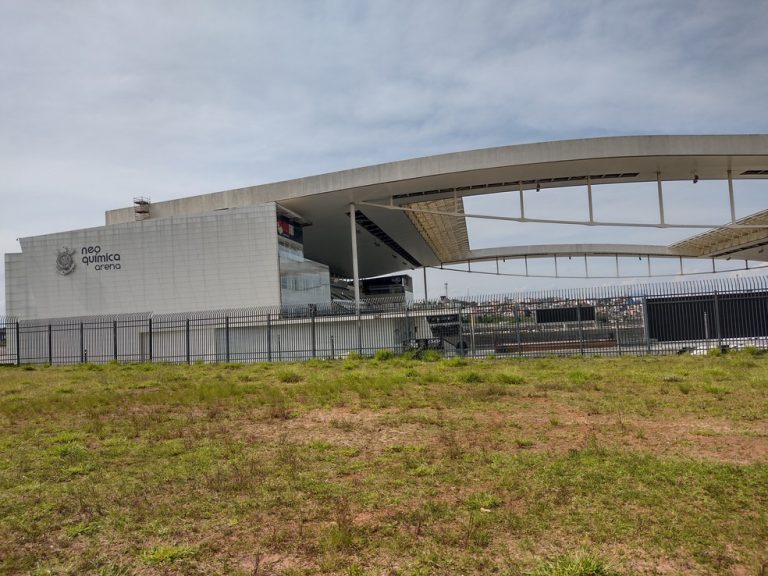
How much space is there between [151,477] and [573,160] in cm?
2413

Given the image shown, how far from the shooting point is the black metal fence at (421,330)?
22.8m

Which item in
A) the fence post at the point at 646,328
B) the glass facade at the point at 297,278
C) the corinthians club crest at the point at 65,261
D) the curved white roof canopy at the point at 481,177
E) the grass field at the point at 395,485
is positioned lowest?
the grass field at the point at 395,485

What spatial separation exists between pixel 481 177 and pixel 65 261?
926 inches

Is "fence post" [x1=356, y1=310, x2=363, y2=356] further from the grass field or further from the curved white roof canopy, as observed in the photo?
the grass field

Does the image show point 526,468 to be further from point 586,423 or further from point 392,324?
point 392,324

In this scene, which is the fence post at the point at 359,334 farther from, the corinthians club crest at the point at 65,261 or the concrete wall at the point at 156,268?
the corinthians club crest at the point at 65,261

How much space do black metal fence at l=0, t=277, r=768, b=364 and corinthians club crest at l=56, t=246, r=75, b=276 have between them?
9.69 ft

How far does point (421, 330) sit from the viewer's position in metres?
28.6

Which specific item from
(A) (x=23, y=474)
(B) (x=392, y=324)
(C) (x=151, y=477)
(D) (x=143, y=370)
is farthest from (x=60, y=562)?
(B) (x=392, y=324)

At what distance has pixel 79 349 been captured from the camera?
1200 inches

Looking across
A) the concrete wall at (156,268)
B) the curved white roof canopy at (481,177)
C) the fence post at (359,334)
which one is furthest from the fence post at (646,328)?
the concrete wall at (156,268)

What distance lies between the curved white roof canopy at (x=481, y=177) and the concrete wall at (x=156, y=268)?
191cm

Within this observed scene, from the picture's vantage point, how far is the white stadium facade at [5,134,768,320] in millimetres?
26641

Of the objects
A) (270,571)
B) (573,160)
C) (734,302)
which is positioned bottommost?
(270,571)
